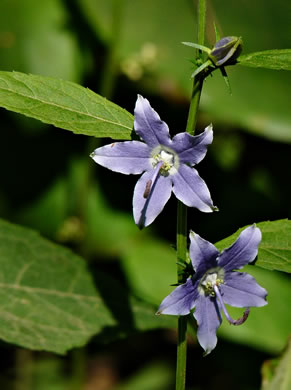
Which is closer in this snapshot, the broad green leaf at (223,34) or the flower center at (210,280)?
the flower center at (210,280)

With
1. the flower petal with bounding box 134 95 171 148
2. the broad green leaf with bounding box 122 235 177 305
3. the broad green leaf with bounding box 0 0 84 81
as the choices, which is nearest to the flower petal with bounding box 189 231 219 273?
the flower petal with bounding box 134 95 171 148

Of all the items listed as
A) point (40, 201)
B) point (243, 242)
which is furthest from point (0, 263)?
point (40, 201)

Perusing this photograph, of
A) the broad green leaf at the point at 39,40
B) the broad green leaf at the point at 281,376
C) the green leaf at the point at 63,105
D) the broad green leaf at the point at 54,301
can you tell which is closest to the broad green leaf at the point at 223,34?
the broad green leaf at the point at 39,40

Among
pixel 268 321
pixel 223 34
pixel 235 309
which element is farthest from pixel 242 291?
pixel 223 34

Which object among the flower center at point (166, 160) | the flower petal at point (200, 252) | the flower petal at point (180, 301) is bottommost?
the flower petal at point (180, 301)

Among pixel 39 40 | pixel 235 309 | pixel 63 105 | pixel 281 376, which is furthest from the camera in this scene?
pixel 39 40

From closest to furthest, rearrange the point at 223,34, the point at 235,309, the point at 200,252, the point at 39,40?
the point at 200,252 → the point at 235,309 → the point at 223,34 → the point at 39,40

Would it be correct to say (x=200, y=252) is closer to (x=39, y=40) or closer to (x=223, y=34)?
(x=223, y=34)

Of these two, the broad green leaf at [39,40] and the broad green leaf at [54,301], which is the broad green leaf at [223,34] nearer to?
the broad green leaf at [39,40]
